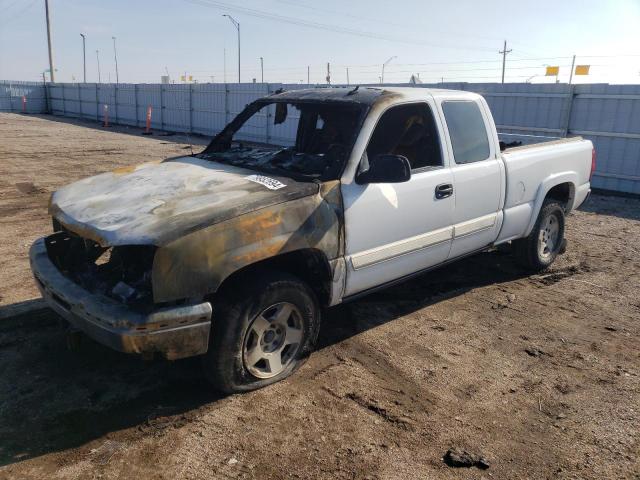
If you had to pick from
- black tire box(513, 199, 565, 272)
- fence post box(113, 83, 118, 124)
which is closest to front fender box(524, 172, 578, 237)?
black tire box(513, 199, 565, 272)

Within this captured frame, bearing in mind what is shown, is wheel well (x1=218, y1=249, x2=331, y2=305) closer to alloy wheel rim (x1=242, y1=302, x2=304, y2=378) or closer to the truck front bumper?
alloy wheel rim (x1=242, y1=302, x2=304, y2=378)

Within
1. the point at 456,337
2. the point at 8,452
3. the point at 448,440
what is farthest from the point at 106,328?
the point at 456,337

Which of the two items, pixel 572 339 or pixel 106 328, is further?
pixel 572 339

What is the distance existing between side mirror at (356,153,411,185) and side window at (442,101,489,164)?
3.67ft

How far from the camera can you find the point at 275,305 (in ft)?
11.3

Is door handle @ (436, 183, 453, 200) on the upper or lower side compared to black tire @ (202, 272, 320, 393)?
upper

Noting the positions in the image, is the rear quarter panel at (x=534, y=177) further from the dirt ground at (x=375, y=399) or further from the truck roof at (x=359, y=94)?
the truck roof at (x=359, y=94)

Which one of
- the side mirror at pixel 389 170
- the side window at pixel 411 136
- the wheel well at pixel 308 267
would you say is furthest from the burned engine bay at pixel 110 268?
the side window at pixel 411 136

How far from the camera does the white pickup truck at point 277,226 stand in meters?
3.03

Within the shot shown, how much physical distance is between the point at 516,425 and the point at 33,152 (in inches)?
659

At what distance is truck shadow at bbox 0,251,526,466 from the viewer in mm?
3109

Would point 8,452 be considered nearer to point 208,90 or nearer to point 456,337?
point 456,337

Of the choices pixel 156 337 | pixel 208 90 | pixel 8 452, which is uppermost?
pixel 208 90

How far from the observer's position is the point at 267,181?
3674 mm
